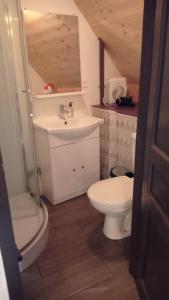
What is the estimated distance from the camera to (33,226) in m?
1.89

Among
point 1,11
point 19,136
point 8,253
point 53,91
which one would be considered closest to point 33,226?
point 19,136

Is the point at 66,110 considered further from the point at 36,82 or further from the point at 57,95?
the point at 36,82

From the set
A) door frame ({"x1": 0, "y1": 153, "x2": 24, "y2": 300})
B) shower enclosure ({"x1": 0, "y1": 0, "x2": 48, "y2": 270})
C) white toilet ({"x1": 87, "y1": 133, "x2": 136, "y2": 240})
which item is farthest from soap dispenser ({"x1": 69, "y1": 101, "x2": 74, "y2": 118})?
door frame ({"x1": 0, "y1": 153, "x2": 24, "y2": 300})

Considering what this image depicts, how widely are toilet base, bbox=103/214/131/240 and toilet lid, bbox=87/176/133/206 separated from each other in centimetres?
23

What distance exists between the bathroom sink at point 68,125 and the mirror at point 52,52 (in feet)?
1.01

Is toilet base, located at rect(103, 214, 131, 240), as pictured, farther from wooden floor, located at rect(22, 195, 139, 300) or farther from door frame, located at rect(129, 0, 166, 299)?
door frame, located at rect(129, 0, 166, 299)

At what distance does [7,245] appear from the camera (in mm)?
785

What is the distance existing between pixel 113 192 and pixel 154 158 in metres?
0.76

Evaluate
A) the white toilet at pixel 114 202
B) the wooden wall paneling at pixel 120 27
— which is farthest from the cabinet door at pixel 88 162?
the wooden wall paneling at pixel 120 27

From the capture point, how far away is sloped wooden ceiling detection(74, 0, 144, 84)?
6.24 feet

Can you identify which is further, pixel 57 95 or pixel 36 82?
pixel 57 95

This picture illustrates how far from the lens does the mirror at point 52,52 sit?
217 cm

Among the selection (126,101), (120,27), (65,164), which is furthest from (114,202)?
(120,27)

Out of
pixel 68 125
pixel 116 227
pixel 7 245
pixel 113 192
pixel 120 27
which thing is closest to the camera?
pixel 7 245
